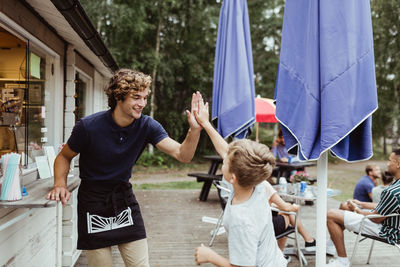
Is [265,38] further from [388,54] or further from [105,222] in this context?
[105,222]

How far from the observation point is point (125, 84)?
2.13m

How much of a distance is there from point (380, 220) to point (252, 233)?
2853 millimetres

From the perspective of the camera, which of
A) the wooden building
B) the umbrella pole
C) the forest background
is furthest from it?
the forest background

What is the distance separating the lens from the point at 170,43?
53.1 ft

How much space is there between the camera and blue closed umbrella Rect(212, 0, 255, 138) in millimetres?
4066

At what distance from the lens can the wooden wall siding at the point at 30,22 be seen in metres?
2.59

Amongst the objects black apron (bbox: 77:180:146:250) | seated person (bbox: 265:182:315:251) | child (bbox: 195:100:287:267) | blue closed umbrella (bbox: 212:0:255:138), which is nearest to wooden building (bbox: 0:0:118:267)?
black apron (bbox: 77:180:146:250)

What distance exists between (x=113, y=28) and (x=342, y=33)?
12.8m

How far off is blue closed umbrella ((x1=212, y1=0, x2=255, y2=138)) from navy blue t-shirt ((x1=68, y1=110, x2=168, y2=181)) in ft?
6.21

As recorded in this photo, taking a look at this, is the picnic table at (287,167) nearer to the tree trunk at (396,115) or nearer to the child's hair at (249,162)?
the child's hair at (249,162)

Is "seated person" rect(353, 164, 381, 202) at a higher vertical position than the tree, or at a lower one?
lower

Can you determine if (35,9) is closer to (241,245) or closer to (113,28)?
(241,245)

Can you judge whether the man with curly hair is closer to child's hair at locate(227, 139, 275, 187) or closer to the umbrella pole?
child's hair at locate(227, 139, 275, 187)

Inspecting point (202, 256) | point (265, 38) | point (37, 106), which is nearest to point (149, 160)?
point (265, 38)
